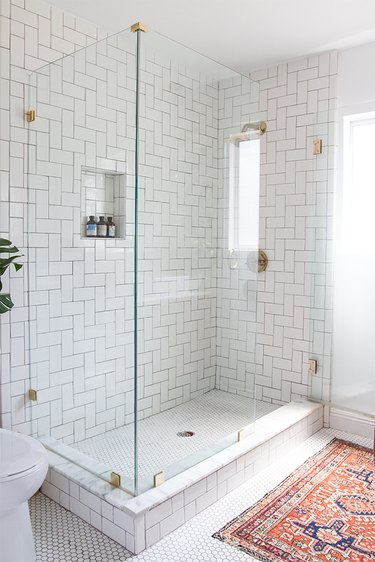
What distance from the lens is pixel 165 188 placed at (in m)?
2.25

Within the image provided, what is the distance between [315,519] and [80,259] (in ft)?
5.65

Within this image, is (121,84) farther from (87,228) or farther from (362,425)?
(362,425)

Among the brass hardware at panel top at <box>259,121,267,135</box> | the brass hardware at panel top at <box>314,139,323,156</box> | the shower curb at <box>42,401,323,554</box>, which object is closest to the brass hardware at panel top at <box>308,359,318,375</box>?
the shower curb at <box>42,401,323,554</box>

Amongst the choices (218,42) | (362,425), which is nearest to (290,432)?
(362,425)

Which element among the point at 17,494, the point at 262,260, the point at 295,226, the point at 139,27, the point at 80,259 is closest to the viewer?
the point at 17,494

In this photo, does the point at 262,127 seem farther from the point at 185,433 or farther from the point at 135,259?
the point at 185,433

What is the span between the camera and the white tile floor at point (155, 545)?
1914 mm

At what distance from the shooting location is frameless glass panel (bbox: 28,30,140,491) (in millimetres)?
2328

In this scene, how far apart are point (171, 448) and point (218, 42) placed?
246 cm

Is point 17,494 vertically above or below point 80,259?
below

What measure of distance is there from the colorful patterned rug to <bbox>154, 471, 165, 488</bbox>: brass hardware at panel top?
0.32 meters

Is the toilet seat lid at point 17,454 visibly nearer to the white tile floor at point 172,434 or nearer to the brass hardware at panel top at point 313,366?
the white tile floor at point 172,434

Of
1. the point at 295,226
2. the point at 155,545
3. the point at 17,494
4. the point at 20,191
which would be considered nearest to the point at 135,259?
the point at 20,191

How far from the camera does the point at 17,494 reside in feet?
5.64
